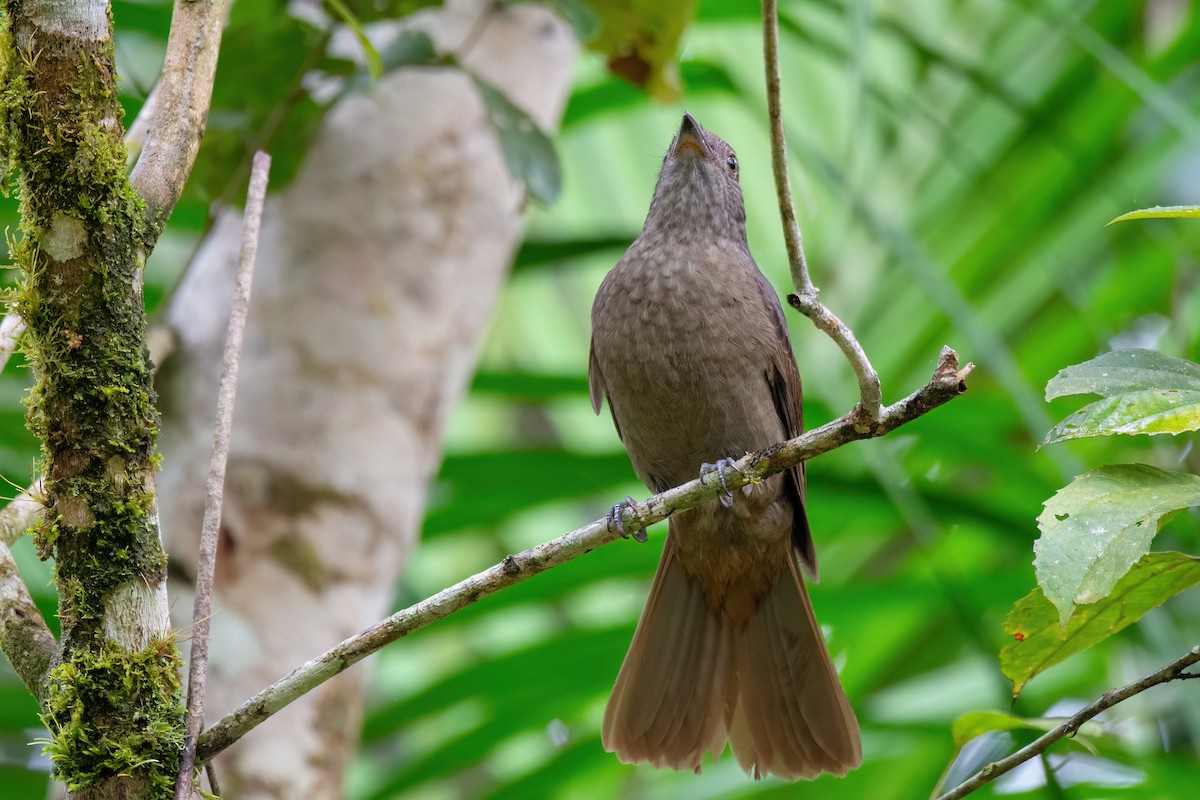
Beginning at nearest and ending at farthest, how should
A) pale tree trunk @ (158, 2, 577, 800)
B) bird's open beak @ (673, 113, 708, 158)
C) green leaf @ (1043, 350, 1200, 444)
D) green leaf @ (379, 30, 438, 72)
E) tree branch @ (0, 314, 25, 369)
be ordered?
green leaf @ (1043, 350, 1200, 444) → tree branch @ (0, 314, 25, 369) → pale tree trunk @ (158, 2, 577, 800) → green leaf @ (379, 30, 438, 72) → bird's open beak @ (673, 113, 708, 158)

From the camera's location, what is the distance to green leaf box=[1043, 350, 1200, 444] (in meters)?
1.78

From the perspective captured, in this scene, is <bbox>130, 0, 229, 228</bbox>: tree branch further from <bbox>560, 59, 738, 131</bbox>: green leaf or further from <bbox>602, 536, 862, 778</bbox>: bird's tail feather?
<bbox>560, 59, 738, 131</bbox>: green leaf

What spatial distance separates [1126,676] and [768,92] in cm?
271

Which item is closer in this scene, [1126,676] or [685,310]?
[685,310]

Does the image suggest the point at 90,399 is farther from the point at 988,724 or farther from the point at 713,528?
the point at 713,528

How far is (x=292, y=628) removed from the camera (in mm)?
3172

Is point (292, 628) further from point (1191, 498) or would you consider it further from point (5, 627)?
point (1191, 498)

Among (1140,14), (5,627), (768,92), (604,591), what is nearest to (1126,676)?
(604,591)


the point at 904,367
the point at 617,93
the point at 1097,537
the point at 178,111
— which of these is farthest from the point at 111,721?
the point at 617,93

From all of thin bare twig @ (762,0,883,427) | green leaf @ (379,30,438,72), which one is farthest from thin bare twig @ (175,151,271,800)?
green leaf @ (379,30,438,72)

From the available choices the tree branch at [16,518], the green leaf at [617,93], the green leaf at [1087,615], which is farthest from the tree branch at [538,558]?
Answer: the green leaf at [617,93]

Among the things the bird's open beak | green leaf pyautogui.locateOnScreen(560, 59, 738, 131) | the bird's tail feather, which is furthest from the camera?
green leaf pyautogui.locateOnScreen(560, 59, 738, 131)

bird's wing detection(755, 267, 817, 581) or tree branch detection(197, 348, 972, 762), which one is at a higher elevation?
bird's wing detection(755, 267, 817, 581)

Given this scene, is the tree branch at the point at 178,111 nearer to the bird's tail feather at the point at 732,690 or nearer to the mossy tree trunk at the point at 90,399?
the mossy tree trunk at the point at 90,399
